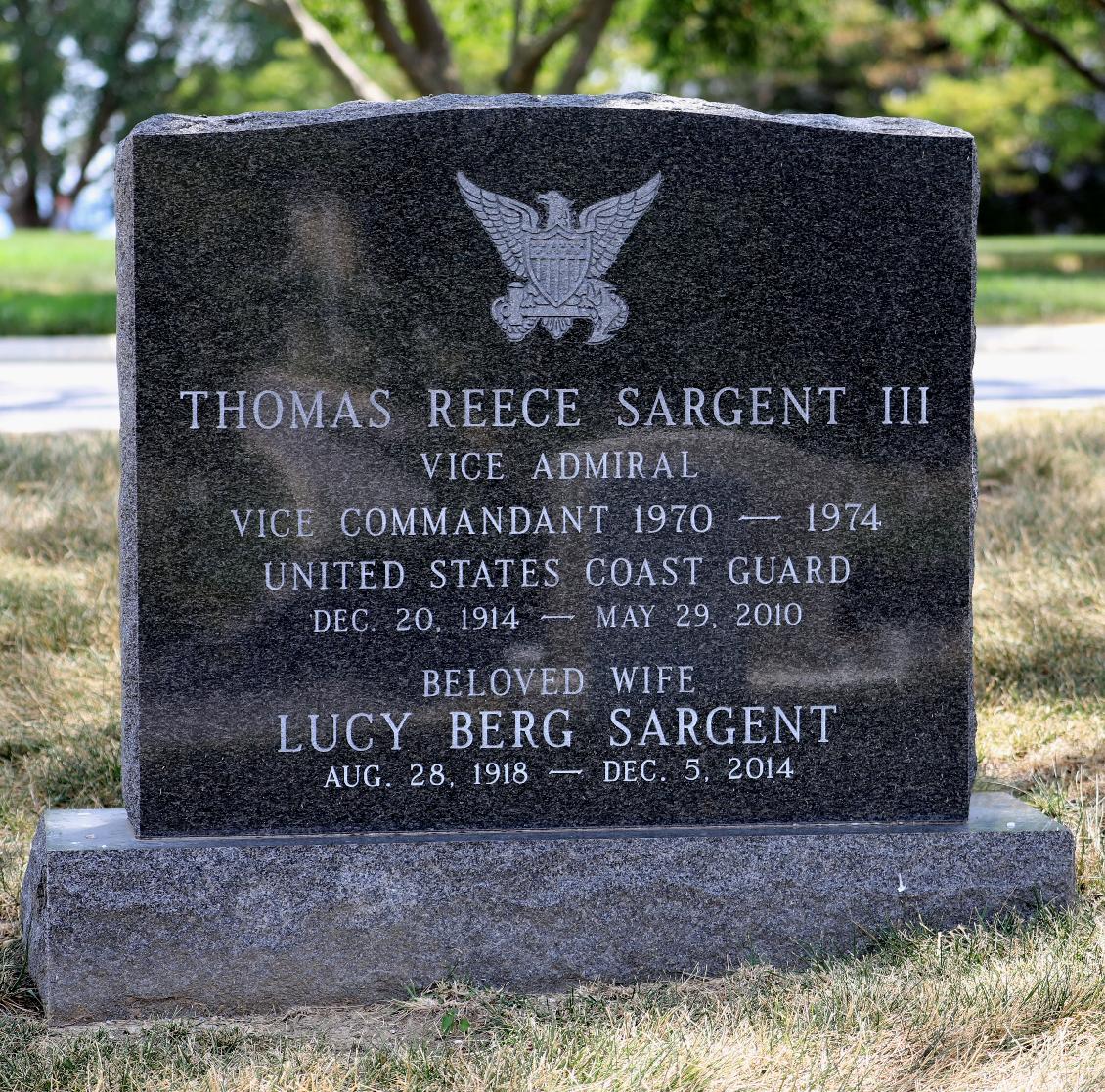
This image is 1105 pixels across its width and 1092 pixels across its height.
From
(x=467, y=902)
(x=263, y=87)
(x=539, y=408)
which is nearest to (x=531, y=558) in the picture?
(x=539, y=408)

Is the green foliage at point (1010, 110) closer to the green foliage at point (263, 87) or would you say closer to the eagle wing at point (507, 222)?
Result: the green foliage at point (263, 87)

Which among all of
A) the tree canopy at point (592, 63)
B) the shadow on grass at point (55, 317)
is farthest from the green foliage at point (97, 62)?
the shadow on grass at point (55, 317)

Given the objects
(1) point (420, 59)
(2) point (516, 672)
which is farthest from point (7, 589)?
(1) point (420, 59)

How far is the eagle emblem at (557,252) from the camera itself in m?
3.48

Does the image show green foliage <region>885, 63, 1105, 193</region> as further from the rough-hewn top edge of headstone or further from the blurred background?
the rough-hewn top edge of headstone

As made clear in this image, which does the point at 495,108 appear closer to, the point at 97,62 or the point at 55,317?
the point at 55,317

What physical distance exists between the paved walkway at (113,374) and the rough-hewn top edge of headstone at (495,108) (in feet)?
15.6

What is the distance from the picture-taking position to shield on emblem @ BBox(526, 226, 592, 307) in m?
3.47

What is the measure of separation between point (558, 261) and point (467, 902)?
1.45 meters

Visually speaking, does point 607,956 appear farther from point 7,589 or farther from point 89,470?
point 89,470

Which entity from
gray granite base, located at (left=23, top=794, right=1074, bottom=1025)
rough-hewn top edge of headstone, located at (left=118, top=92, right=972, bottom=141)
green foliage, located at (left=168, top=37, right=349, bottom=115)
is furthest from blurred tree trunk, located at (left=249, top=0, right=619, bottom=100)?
green foliage, located at (left=168, top=37, right=349, bottom=115)

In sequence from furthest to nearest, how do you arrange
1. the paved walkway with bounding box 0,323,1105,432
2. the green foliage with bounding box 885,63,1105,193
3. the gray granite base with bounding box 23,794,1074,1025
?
the green foliage with bounding box 885,63,1105,193
the paved walkway with bounding box 0,323,1105,432
the gray granite base with bounding box 23,794,1074,1025

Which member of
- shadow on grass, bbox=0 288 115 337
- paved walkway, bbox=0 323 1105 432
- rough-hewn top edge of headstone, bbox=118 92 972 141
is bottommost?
paved walkway, bbox=0 323 1105 432

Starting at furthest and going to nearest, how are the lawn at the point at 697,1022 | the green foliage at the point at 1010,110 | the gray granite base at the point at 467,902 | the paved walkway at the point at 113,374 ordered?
1. the green foliage at the point at 1010,110
2. the paved walkway at the point at 113,374
3. the gray granite base at the point at 467,902
4. the lawn at the point at 697,1022
